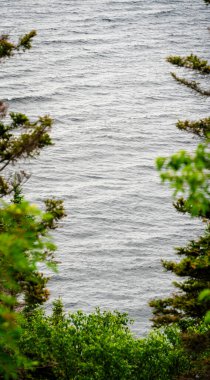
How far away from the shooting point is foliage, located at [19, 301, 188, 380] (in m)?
24.9

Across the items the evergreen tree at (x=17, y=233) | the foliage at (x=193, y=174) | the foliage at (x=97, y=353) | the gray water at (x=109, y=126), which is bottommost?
the gray water at (x=109, y=126)

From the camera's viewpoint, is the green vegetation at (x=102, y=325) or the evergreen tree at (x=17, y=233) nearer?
the evergreen tree at (x=17, y=233)

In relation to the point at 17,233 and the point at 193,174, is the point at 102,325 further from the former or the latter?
the point at 193,174

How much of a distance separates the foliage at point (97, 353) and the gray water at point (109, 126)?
23263 mm

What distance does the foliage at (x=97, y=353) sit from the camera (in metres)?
24.9

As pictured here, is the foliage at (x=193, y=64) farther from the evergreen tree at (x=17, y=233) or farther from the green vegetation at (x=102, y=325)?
the evergreen tree at (x=17, y=233)

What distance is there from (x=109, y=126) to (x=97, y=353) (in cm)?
7022

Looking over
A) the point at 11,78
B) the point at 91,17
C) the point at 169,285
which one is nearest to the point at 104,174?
the point at 169,285

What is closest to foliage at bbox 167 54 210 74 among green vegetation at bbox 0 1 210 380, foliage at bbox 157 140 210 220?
green vegetation at bbox 0 1 210 380

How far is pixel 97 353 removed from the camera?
24.6m

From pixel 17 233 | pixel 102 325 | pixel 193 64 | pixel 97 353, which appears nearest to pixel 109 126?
pixel 102 325

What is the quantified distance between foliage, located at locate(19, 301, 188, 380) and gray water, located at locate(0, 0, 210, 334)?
2326 cm

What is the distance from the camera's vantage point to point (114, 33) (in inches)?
5059

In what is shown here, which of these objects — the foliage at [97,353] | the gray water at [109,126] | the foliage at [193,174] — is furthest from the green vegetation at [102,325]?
the gray water at [109,126]
